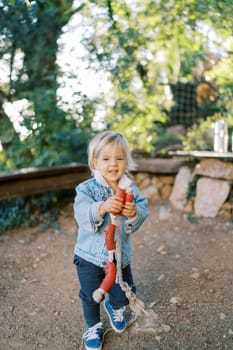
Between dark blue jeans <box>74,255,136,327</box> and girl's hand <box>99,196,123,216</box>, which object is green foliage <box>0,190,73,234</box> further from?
girl's hand <box>99,196,123,216</box>

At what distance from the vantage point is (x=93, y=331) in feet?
7.18

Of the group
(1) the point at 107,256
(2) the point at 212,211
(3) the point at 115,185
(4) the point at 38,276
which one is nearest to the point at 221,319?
(1) the point at 107,256

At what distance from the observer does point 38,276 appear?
311 centimetres

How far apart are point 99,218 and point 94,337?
685mm

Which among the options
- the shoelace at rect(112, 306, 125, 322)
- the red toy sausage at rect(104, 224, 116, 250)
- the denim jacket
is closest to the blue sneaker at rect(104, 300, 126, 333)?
the shoelace at rect(112, 306, 125, 322)

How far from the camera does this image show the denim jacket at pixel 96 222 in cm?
203

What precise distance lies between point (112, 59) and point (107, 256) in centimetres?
257

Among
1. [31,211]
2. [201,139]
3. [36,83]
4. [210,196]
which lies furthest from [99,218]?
[201,139]

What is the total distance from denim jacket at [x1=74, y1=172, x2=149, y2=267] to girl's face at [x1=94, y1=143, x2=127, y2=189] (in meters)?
0.04

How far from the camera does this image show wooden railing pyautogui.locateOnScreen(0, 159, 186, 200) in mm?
3826

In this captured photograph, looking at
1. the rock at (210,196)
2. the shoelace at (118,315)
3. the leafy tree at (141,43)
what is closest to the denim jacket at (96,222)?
the shoelace at (118,315)

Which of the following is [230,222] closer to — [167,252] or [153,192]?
[167,252]

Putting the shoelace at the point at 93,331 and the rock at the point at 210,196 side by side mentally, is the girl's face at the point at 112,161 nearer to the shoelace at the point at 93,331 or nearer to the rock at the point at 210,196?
the shoelace at the point at 93,331

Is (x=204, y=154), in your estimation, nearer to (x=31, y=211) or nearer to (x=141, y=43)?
(x=141, y=43)
